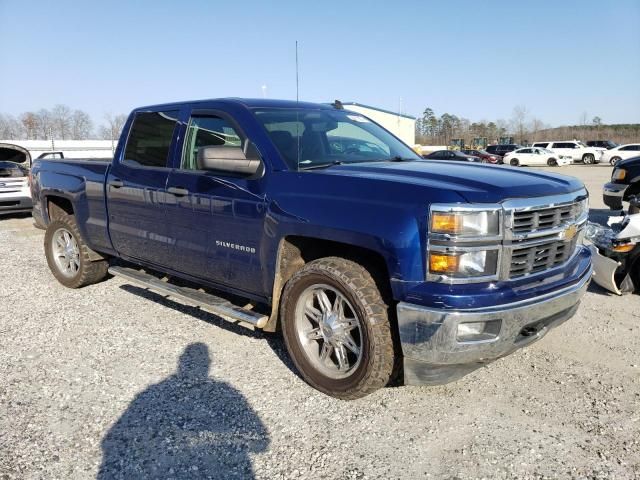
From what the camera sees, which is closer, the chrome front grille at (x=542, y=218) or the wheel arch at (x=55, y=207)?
the chrome front grille at (x=542, y=218)

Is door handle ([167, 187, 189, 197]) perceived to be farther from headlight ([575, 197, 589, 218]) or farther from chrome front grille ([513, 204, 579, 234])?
headlight ([575, 197, 589, 218])

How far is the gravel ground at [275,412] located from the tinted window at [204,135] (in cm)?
154

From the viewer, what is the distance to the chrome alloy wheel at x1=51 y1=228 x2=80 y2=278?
5977mm

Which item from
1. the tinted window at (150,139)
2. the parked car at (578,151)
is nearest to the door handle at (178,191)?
the tinted window at (150,139)

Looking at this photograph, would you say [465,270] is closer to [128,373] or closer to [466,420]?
[466,420]

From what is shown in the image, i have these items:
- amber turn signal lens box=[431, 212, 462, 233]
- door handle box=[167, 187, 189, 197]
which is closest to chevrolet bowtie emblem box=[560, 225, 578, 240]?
amber turn signal lens box=[431, 212, 462, 233]

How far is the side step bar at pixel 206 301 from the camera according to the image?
12.1ft

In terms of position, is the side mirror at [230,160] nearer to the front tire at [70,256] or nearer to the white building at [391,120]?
the front tire at [70,256]

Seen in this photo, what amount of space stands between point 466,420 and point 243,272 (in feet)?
6.00

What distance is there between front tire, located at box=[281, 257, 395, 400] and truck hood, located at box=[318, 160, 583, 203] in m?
0.63

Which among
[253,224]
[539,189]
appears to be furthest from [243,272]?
[539,189]

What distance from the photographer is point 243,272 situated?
151 inches

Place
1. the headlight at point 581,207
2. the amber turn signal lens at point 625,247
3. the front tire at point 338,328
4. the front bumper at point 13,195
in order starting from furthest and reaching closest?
1. the front bumper at point 13,195
2. the amber turn signal lens at point 625,247
3. the headlight at point 581,207
4. the front tire at point 338,328

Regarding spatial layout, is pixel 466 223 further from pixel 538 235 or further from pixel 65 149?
pixel 65 149
